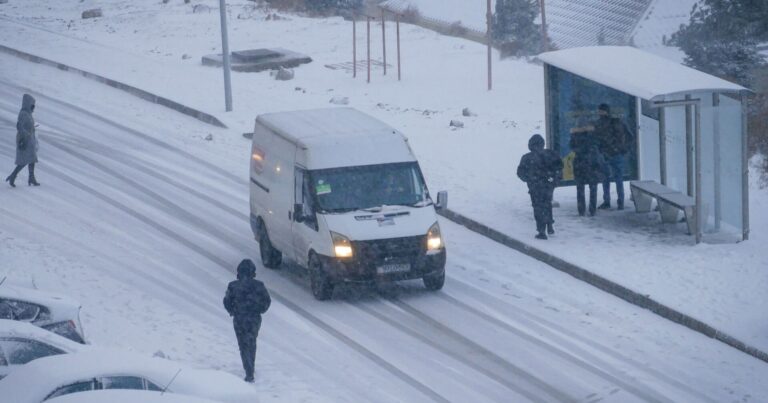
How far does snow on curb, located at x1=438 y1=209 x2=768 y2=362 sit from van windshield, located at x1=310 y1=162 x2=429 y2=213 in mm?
2397

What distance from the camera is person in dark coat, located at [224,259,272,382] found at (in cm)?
1355

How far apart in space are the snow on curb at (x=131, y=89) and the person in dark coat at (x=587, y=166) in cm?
1081

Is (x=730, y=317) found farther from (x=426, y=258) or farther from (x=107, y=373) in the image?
(x=107, y=373)

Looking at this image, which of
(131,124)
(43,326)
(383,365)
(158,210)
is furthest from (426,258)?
(131,124)

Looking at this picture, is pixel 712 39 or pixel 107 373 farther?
pixel 712 39

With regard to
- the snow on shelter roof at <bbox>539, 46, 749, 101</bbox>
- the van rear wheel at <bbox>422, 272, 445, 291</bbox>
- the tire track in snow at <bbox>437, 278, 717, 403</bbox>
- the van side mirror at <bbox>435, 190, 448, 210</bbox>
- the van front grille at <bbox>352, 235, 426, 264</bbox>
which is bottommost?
the tire track in snow at <bbox>437, 278, 717, 403</bbox>

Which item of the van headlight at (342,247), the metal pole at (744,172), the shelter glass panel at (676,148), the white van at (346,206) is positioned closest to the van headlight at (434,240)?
the white van at (346,206)

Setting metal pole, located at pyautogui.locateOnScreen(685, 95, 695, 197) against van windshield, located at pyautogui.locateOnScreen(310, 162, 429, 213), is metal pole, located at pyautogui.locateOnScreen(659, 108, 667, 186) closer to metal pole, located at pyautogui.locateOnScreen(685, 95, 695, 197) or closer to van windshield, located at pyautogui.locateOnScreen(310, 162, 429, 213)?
metal pole, located at pyautogui.locateOnScreen(685, 95, 695, 197)

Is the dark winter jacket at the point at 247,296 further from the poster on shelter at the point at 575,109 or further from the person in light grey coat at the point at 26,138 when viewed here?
the person in light grey coat at the point at 26,138

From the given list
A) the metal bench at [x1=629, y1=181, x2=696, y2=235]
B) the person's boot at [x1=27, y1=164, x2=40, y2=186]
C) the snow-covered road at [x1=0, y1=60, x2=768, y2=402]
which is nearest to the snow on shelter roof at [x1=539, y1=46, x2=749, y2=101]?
the metal bench at [x1=629, y1=181, x2=696, y2=235]

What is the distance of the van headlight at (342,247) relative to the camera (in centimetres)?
1647

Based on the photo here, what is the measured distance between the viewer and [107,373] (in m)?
10.0

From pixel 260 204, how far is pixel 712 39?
22.7m

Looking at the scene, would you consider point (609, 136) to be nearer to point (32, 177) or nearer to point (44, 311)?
point (44, 311)
